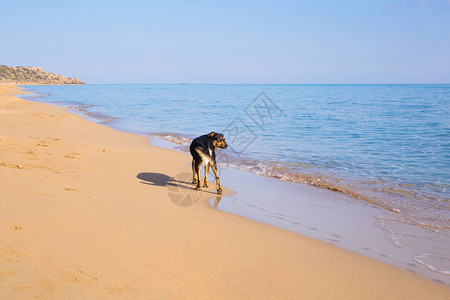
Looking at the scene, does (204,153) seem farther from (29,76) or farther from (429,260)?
(29,76)

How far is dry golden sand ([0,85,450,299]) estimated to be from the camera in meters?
3.16

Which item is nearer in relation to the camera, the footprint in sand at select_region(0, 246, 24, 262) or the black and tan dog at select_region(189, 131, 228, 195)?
the footprint in sand at select_region(0, 246, 24, 262)

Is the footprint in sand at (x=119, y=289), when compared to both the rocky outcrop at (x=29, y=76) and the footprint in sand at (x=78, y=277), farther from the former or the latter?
the rocky outcrop at (x=29, y=76)

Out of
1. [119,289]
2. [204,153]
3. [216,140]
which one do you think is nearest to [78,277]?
[119,289]

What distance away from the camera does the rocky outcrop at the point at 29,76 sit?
125400mm

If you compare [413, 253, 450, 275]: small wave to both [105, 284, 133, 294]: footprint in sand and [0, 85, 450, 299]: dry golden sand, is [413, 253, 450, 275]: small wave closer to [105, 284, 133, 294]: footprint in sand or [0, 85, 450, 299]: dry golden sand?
[0, 85, 450, 299]: dry golden sand

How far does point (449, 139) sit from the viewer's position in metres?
16.6

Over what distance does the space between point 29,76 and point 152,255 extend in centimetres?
17013

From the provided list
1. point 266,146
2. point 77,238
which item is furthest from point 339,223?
point 266,146

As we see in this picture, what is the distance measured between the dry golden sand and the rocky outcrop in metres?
136

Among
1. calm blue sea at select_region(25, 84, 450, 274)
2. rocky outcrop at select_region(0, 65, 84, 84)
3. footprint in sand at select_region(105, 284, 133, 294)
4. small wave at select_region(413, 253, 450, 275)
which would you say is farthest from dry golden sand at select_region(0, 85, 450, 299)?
rocky outcrop at select_region(0, 65, 84, 84)

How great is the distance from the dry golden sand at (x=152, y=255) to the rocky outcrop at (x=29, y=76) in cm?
13562

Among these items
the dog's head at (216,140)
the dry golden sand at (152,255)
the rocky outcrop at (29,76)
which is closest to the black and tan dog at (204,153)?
the dog's head at (216,140)

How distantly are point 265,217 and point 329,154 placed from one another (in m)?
7.93
